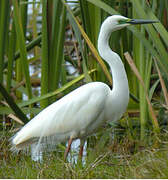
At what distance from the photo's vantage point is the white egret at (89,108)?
3365mm

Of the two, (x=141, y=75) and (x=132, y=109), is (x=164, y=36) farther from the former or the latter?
(x=132, y=109)

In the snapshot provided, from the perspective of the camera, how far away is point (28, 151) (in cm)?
368

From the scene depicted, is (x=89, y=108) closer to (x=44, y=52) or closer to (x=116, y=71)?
(x=116, y=71)

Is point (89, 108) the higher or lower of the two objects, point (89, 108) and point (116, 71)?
the lower

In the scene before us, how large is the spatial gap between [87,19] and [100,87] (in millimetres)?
634

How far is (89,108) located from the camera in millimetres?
3381

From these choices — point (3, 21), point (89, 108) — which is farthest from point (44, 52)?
point (89, 108)

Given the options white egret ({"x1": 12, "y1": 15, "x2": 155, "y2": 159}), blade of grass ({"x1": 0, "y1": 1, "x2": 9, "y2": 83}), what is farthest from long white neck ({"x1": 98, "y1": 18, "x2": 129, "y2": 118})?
blade of grass ({"x1": 0, "y1": 1, "x2": 9, "y2": 83})

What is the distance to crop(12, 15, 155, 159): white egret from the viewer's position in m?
3.37

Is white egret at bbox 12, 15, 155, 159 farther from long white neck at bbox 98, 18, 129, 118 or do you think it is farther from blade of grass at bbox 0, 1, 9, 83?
blade of grass at bbox 0, 1, 9, 83

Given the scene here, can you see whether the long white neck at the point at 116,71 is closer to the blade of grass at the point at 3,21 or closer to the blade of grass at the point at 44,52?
the blade of grass at the point at 44,52

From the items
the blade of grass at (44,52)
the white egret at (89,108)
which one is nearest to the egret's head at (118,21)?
the white egret at (89,108)

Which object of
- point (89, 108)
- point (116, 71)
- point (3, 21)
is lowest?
point (89, 108)

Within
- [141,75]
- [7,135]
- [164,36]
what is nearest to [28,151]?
[7,135]
